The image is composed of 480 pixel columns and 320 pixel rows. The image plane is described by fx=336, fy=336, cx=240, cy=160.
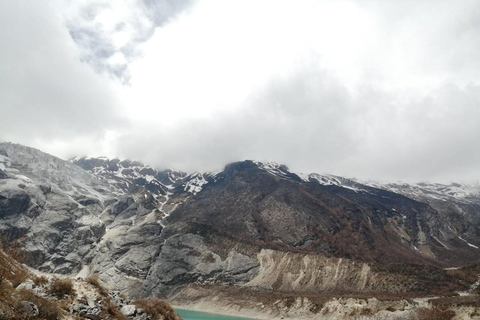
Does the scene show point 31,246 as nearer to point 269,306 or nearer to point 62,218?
point 62,218

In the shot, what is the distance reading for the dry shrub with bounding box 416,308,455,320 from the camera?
235 feet

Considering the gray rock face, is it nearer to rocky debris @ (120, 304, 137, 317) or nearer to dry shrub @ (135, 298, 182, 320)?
dry shrub @ (135, 298, 182, 320)

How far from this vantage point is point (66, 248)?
7308 inches

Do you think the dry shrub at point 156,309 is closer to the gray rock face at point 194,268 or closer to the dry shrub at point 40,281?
the dry shrub at point 40,281

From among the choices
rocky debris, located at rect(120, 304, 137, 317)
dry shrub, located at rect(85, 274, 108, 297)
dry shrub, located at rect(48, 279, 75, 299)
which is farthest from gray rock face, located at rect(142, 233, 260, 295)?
dry shrub, located at rect(48, 279, 75, 299)

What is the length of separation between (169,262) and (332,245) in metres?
88.2

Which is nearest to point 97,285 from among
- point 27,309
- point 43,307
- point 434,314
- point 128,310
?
point 128,310

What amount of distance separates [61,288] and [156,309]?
760 centimetres

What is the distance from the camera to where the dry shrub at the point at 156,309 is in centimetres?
2411

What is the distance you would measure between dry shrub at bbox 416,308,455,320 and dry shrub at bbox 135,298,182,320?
6933cm

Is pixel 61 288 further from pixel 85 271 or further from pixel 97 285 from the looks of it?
pixel 85 271

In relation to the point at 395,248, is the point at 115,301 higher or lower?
lower

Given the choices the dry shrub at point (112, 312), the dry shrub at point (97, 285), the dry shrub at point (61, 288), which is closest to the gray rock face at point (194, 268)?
→ the dry shrub at point (97, 285)

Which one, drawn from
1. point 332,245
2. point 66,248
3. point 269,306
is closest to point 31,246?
point 66,248
